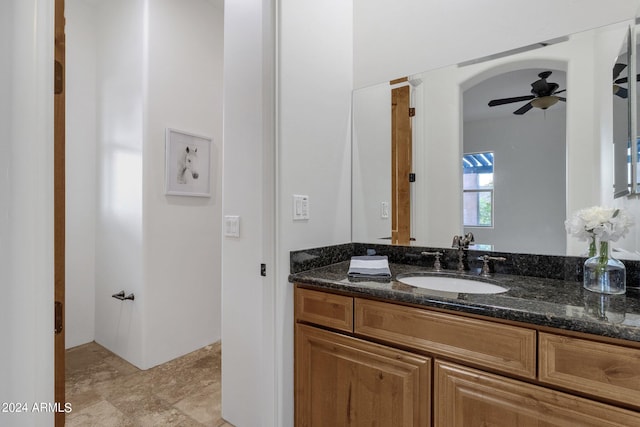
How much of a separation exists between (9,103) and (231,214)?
106 centimetres

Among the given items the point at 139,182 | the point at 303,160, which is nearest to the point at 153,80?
the point at 139,182

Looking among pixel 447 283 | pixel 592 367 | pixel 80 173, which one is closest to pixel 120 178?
pixel 80 173

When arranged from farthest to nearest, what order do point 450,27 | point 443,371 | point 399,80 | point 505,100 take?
point 399,80 < point 450,27 < point 505,100 < point 443,371

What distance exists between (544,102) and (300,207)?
3.80 ft

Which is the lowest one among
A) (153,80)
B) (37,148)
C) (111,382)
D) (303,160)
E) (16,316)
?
(111,382)

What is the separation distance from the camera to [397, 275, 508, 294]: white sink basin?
138cm

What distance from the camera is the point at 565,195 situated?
1.39m

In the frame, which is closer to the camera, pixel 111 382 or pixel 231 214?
pixel 231 214

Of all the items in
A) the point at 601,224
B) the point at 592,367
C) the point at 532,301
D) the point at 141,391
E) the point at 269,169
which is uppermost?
the point at 269,169

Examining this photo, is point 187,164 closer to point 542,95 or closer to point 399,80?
point 399,80

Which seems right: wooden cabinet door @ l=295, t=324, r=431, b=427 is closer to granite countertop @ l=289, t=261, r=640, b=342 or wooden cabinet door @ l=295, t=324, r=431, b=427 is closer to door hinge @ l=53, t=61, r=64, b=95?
granite countertop @ l=289, t=261, r=640, b=342

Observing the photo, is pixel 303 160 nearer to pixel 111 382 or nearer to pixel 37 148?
pixel 37 148

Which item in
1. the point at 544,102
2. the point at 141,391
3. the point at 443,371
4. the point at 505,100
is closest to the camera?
the point at 443,371

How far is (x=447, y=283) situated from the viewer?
148 centimetres
